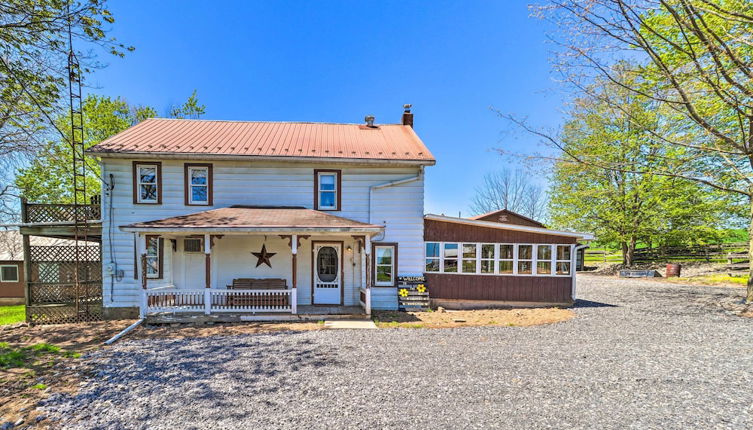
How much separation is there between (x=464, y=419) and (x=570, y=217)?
25.7 meters

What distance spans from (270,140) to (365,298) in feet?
23.3

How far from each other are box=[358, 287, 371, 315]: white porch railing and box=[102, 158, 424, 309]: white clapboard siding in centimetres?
30

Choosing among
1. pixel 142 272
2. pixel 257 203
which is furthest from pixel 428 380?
pixel 142 272

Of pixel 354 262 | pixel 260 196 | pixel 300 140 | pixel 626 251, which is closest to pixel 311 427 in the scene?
pixel 354 262

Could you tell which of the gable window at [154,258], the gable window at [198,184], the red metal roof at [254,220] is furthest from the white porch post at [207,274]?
the gable window at [154,258]

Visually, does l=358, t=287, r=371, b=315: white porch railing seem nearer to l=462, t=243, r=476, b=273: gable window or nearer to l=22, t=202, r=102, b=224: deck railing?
l=462, t=243, r=476, b=273: gable window

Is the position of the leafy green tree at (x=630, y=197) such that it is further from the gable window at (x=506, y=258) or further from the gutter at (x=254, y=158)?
the gutter at (x=254, y=158)

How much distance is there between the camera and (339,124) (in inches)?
599

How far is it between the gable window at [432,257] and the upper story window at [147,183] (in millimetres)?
9617

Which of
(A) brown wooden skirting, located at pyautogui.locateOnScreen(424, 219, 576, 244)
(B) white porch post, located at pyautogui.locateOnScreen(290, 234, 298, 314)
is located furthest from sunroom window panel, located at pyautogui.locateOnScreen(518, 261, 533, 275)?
(B) white porch post, located at pyautogui.locateOnScreen(290, 234, 298, 314)

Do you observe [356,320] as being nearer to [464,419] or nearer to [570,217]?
[464,419]

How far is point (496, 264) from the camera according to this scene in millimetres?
12391

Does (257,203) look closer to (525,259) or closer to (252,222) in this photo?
(252,222)

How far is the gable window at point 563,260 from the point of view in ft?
40.8
